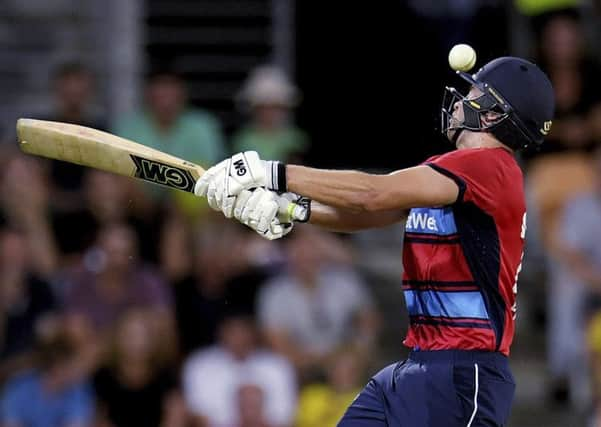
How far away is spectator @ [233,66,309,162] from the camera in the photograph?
10.4 metres

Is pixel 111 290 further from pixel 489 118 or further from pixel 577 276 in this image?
pixel 489 118

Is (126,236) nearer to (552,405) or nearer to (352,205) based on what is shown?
(552,405)

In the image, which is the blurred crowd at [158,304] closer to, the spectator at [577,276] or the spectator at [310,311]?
the spectator at [310,311]

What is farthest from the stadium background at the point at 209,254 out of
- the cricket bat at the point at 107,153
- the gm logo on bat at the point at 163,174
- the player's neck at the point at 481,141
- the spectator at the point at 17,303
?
the player's neck at the point at 481,141

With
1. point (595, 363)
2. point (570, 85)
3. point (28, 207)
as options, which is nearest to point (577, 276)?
point (595, 363)

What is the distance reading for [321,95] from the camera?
12609 mm

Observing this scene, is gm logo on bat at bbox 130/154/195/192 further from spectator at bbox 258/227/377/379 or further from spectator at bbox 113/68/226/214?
spectator at bbox 113/68/226/214

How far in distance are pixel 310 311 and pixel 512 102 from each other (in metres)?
4.37

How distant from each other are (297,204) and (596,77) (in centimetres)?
553

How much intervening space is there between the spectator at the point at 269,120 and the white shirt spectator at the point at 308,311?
1.09 metres

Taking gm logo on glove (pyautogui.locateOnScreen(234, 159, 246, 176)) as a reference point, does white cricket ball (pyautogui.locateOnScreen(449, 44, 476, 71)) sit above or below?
above

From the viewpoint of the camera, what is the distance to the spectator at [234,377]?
30.3 ft

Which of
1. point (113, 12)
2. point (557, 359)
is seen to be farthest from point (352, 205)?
point (113, 12)

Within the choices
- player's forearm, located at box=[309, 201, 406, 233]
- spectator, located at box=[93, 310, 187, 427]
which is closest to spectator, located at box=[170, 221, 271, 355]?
spectator, located at box=[93, 310, 187, 427]
